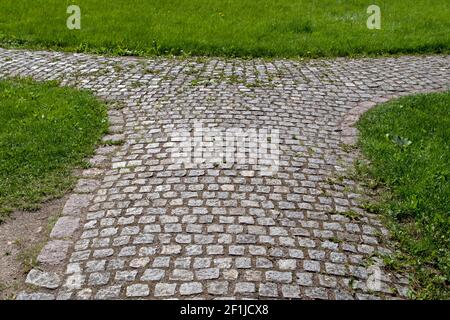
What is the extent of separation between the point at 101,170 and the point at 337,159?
8.54 ft

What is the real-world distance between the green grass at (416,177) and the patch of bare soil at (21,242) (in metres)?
2.93

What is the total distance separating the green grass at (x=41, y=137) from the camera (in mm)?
5398

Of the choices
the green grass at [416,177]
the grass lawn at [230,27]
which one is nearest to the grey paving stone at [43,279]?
the green grass at [416,177]

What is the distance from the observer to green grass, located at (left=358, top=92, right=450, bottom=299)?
4477mm

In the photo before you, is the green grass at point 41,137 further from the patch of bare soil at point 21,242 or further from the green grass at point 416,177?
the green grass at point 416,177

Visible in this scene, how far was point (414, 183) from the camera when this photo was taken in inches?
216

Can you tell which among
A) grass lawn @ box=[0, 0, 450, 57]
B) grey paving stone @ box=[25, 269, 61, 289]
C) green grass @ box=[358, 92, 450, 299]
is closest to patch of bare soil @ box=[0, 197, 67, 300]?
grey paving stone @ box=[25, 269, 61, 289]

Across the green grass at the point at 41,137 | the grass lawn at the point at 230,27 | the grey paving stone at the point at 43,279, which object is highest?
the grass lawn at the point at 230,27

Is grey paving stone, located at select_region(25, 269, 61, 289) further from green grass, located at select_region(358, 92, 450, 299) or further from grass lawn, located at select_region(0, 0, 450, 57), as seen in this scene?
grass lawn, located at select_region(0, 0, 450, 57)

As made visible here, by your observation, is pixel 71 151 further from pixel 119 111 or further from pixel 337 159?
pixel 337 159

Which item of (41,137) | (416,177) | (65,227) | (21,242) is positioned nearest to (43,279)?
(21,242)

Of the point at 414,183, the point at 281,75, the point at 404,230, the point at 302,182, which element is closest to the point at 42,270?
the point at 302,182

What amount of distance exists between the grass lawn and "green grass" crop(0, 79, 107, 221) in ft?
8.20

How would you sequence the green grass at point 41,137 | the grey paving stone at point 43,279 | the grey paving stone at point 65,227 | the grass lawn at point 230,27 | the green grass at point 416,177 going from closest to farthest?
1. the grey paving stone at point 43,279
2. the green grass at point 416,177
3. the grey paving stone at point 65,227
4. the green grass at point 41,137
5. the grass lawn at point 230,27
